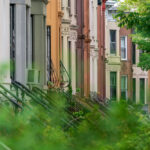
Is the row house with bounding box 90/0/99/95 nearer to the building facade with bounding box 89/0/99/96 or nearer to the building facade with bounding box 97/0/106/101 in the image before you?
the building facade with bounding box 89/0/99/96

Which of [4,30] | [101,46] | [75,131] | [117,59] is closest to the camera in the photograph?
[75,131]

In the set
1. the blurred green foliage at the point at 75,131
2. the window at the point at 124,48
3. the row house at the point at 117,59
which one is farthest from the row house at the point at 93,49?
the blurred green foliage at the point at 75,131

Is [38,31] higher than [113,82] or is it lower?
higher

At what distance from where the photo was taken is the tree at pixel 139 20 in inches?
1292

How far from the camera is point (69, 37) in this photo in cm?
3531

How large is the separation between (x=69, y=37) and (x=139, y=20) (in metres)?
3.90

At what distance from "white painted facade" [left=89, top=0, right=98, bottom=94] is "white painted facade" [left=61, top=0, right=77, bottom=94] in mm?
8492

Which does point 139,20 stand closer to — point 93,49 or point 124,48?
point 93,49

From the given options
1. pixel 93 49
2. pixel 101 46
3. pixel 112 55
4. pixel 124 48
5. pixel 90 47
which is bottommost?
pixel 112 55

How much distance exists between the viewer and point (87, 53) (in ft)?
139

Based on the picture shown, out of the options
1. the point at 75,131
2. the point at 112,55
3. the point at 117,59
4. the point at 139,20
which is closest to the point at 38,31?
the point at 139,20

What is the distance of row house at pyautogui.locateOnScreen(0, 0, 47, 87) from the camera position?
1727 centimetres

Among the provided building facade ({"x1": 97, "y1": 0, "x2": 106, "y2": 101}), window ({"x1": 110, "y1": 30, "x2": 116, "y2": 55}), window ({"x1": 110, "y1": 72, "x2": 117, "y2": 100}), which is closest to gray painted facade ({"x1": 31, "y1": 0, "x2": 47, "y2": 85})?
building facade ({"x1": 97, "y1": 0, "x2": 106, "y2": 101})

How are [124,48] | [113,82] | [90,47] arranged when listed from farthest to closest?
[124,48] < [113,82] < [90,47]
